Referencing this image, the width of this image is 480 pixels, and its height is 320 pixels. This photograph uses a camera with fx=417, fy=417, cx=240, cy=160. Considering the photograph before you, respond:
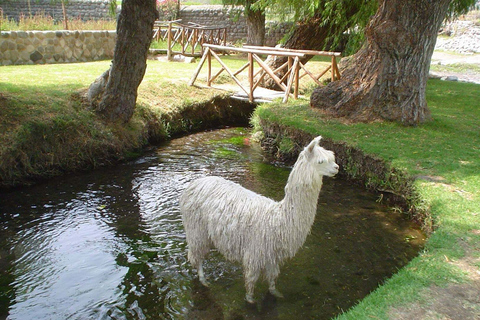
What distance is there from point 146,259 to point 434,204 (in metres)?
3.97

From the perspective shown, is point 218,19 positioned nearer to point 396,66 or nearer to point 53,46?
point 53,46

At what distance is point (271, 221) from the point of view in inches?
164

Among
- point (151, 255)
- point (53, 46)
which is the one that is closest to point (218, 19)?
point (53, 46)

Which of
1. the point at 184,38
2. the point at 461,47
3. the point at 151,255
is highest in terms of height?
the point at 184,38

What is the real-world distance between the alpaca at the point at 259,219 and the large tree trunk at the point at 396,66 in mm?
6013

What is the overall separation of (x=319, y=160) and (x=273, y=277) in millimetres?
1395

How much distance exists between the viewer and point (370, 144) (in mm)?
7941

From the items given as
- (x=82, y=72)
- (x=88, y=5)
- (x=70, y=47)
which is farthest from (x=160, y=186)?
(x=88, y=5)

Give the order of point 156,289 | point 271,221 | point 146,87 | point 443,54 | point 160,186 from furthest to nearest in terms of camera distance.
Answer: point 443,54
point 146,87
point 160,186
point 156,289
point 271,221

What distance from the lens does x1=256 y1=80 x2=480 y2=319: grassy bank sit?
371 cm

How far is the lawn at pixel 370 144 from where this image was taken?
398cm

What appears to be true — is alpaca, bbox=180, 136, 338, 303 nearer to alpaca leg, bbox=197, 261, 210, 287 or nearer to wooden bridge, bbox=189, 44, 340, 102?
alpaca leg, bbox=197, 261, 210, 287

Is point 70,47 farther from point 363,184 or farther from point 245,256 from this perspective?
point 245,256

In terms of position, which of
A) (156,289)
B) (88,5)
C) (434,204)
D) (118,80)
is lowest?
(156,289)
